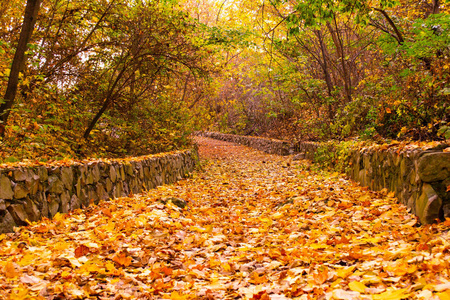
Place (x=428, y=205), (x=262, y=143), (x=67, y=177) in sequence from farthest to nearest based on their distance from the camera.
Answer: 1. (x=262, y=143)
2. (x=67, y=177)
3. (x=428, y=205)

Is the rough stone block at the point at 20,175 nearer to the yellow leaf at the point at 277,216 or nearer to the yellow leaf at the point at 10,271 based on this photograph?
the yellow leaf at the point at 10,271

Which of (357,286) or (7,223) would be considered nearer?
(357,286)

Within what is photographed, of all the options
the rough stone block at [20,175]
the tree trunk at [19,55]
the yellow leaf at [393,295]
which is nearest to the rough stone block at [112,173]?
the tree trunk at [19,55]

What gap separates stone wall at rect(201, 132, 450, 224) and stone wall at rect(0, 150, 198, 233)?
160 inches

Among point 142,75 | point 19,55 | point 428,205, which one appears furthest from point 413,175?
point 142,75

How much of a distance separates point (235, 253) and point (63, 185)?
96.4 inches

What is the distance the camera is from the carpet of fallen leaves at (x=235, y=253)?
2193mm

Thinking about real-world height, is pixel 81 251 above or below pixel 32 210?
below

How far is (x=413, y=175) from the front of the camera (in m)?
3.66

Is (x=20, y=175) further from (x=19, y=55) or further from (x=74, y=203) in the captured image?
(x=19, y=55)

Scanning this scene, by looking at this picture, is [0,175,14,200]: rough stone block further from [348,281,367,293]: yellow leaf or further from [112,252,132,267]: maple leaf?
[348,281,367,293]: yellow leaf

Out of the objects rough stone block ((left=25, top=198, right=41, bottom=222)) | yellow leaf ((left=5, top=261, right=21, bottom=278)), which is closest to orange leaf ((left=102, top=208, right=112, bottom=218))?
rough stone block ((left=25, top=198, right=41, bottom=222))

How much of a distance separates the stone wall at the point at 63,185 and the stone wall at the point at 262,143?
7.08m

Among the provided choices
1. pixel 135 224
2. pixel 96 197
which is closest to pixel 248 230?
pixel 135 224
